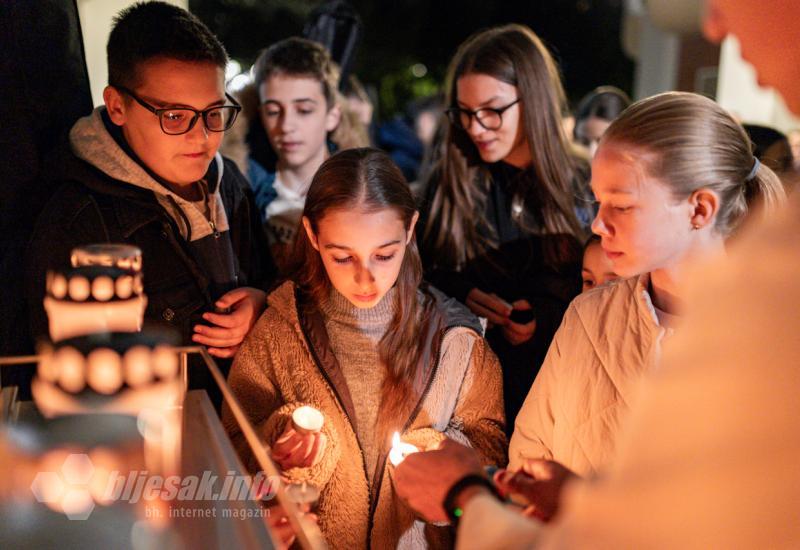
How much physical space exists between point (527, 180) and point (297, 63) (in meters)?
1.08

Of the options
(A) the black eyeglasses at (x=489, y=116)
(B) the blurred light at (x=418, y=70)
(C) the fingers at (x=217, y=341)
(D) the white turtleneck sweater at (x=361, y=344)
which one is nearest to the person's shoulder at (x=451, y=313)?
(D) the white turtleneck sweater at (x=361, y=344)

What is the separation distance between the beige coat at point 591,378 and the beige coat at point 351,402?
25 cm

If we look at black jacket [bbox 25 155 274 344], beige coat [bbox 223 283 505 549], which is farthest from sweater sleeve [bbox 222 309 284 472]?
black jacket [bbox 25 155 274 344]

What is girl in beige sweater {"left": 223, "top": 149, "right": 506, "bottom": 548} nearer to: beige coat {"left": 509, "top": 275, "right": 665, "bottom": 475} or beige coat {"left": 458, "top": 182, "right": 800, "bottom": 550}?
beige coat {"left": 509, "top": 275, "right": 665, "bottom": 475}

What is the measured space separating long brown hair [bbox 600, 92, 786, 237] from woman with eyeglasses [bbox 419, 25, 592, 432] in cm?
93

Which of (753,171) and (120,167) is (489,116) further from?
(120,167)

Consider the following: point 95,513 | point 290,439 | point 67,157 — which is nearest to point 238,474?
point 95,513

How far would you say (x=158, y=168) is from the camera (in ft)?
7.18

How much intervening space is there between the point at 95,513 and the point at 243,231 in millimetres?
1385

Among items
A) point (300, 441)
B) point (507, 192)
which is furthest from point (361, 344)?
point (507, 192)

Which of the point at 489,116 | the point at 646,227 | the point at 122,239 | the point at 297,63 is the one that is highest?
the point at 297,63

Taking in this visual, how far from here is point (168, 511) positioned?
1289 millimetres

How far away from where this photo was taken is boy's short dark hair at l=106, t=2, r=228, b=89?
215 centimetres

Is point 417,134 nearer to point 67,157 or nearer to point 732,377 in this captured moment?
point 67,157
